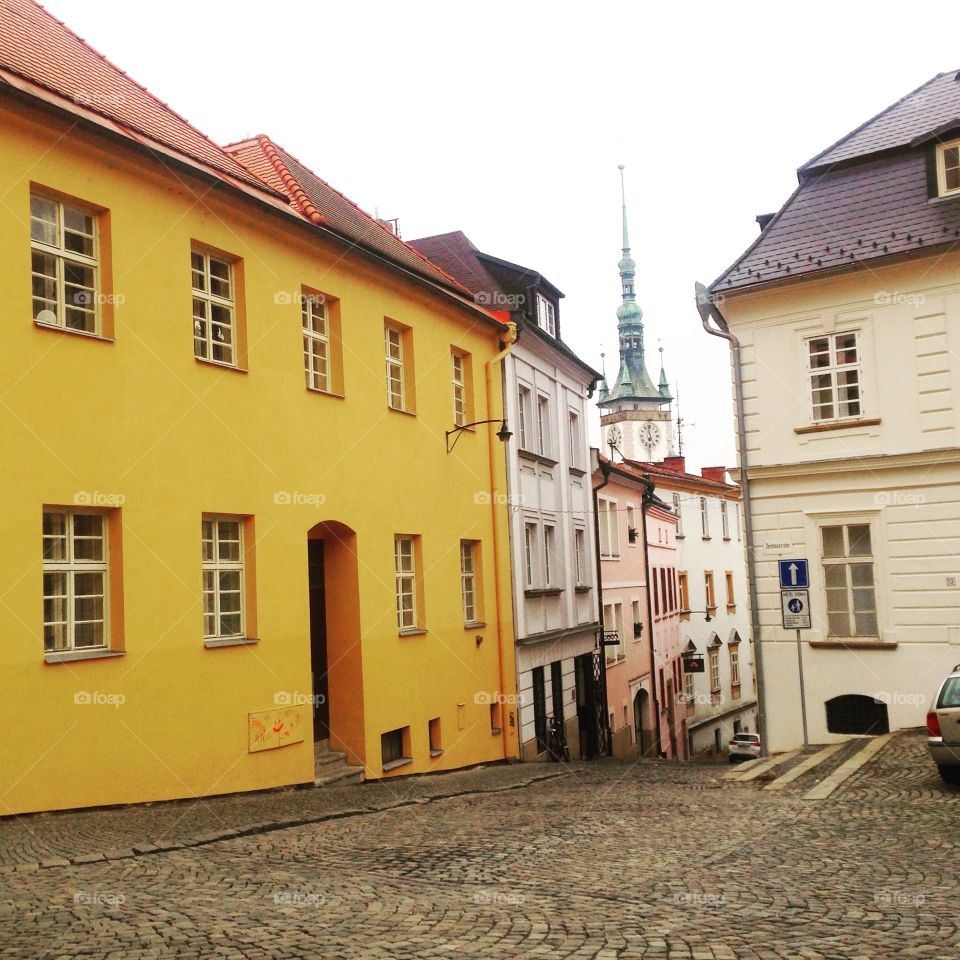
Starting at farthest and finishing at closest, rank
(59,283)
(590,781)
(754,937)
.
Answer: (590,781)
(59,283)
(754,937)

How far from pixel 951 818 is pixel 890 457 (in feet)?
31.2

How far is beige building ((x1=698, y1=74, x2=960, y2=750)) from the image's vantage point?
18969 millimetres

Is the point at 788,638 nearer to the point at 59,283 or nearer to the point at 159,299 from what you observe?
the point at 159,299

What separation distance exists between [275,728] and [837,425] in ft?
36.2

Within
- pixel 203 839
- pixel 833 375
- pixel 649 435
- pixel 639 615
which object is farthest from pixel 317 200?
pixel 649 435

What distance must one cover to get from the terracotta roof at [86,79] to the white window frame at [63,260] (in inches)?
46.3

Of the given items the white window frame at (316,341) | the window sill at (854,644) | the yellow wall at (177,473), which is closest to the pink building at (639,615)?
the window sill at (854,644)

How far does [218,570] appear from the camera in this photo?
576 inches

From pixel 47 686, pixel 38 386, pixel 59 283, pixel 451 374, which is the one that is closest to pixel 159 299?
pixel 59 283

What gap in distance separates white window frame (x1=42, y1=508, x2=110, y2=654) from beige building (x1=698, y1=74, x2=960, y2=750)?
12.0m

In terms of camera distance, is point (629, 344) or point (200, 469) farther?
point (629, 344)

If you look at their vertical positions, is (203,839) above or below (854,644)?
below

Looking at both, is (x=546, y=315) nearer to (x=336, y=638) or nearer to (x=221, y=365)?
(x=336, y=638)

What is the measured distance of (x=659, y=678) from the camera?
4206 centimetres
